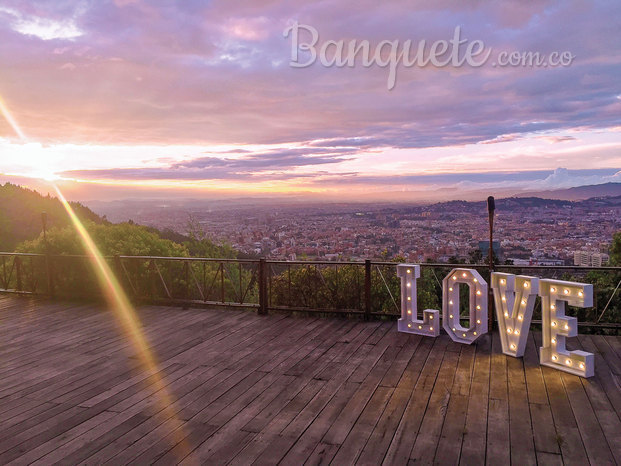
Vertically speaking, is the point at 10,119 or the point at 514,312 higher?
the point at 10,119

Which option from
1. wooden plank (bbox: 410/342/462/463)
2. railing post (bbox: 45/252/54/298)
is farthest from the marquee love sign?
railing post (bbox: 45/252/54/298)

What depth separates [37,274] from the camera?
11.1 metres

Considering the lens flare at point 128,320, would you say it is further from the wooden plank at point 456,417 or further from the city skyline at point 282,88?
the city skyline at point 282,88

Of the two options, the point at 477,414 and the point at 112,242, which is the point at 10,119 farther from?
the point at 477,414

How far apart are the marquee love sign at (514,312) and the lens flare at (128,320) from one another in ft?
11.4

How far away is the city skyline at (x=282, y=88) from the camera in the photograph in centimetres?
870

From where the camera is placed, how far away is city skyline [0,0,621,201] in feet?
28.6

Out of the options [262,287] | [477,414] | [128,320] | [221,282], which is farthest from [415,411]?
[128,320]

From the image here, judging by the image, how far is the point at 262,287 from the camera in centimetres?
801

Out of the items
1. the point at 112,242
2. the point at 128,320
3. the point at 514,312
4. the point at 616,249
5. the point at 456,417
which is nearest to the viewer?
the point at 456,417

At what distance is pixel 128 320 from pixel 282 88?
6.93 metres

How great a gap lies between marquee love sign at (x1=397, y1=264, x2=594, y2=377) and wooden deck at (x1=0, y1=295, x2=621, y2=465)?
7.3 inches

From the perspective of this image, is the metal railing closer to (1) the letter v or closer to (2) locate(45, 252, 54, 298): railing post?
(2) locate(45, 252, 54, 298): railing post

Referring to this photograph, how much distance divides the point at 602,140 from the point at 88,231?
16.1 m
